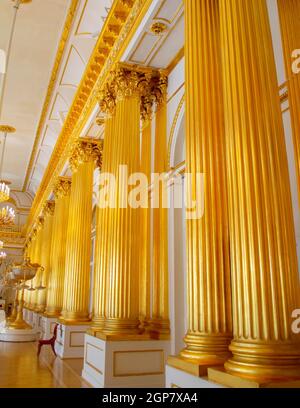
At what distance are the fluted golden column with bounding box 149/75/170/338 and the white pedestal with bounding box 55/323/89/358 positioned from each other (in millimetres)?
3153

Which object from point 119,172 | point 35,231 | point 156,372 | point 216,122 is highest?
point 35,231

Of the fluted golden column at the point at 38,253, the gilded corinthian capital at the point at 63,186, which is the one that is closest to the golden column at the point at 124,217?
the gilded corinthian capital at the point at 63,186

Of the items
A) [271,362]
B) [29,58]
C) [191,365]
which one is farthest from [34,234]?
[271,362]

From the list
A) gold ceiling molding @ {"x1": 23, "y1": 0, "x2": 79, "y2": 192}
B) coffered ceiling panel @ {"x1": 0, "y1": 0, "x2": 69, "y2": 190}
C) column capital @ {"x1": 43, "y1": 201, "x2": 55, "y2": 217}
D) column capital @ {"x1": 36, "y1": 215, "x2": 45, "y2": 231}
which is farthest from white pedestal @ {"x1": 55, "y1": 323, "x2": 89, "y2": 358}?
column capital @ {"x1": 36, "y1": 215, "x2": 45, "y2": 231}

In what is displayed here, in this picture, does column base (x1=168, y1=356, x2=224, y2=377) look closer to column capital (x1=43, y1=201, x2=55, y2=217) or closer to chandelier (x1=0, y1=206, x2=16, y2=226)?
chandelier (x1=0, y1=206, x2=16, y2=226)

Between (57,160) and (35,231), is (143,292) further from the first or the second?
(35,231)

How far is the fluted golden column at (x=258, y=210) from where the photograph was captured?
266 centimetres

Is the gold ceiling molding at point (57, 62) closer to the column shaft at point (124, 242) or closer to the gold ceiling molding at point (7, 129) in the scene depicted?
the gold ceiling molding at point (7, 129)

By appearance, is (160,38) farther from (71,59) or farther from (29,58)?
(29,58)

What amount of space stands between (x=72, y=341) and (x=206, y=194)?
6299mm

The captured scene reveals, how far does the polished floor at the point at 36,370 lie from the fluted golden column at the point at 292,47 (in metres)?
4.56

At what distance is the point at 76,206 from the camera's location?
33.2 ft
